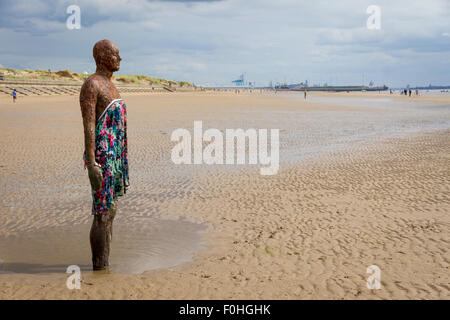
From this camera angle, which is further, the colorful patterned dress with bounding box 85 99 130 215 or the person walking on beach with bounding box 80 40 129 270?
the colorful patterned dress with bounding box 85 99 130 215

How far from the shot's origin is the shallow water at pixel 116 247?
16.9ft

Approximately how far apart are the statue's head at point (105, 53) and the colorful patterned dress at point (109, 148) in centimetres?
45

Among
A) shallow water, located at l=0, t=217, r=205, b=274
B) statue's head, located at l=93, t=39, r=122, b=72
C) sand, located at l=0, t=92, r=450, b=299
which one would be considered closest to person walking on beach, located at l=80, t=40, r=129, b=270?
statue's head, located at l=93, t=39, r=122, b=72

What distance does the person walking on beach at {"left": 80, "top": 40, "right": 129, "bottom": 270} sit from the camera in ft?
13.9

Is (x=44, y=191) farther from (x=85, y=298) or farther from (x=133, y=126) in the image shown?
(x=133, y=126)

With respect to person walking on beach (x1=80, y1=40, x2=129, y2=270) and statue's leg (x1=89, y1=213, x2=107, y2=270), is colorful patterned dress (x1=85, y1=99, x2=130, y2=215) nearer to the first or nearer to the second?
person walking on beach (x1=80, y1=40, x2=129, y2=270)

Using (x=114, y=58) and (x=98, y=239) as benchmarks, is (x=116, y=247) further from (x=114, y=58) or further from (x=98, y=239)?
(x=114, y=58)

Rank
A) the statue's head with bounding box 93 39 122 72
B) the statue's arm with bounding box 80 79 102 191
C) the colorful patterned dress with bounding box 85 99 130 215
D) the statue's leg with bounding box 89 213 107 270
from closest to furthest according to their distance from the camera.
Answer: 1. the statue's arm with bounding box 80 79 102 191
2. the colorful patterned dress with bounding box 85 99 130 215
3. the statue's head with bounding box 93 39 122 72
4. the statue's leg with bounding box 89 213 107 270

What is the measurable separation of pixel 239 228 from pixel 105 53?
11.4 ft

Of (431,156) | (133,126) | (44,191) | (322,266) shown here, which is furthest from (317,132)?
(322,266)

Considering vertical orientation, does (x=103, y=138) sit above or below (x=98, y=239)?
above

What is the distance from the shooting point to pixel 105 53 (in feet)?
14.7

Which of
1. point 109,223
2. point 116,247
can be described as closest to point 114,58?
point 109,223

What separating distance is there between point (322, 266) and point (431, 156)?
947 centimetres
